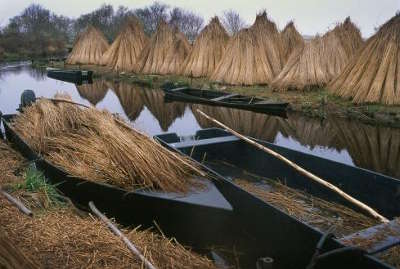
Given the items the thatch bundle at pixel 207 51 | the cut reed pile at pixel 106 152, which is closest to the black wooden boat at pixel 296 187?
the cut reed pile at pixel 106 152

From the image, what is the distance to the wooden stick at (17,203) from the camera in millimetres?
4441

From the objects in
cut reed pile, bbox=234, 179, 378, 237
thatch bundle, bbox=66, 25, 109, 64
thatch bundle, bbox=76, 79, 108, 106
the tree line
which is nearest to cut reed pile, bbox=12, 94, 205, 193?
cut reed pile, bbox=234, 179, 378, 237

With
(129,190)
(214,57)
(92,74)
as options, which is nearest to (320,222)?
(129,190)

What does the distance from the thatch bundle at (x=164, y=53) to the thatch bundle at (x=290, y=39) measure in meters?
5.81

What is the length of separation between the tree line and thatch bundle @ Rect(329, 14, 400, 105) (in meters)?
34.5

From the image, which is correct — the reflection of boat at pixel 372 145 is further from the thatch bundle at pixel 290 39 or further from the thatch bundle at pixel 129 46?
the thatch bundle at pixel 129 46

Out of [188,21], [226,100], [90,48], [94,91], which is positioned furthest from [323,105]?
[188,21]

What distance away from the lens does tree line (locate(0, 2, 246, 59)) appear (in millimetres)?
44125

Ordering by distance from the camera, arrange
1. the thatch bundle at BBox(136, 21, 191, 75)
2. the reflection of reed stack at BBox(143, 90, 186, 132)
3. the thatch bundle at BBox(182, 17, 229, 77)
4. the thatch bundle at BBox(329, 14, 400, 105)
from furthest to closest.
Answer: the thatch bundle at BBox(136, 21, 191, 75), the thatch bundle at BBox(182, 17, 229, 77), the reflection of reed stack at BBox(143, 90, 186, 132), the thatch bundle at BBox(329, 14, 400, 105)

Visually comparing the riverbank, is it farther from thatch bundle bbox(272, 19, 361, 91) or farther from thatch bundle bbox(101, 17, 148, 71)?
thatch bundle bbox(101, 17, 148, 71)

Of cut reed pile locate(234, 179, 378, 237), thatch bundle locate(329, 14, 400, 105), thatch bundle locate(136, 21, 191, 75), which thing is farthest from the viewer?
thatch bundle locate(136, 21, 191, 75)

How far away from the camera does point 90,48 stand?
30.7 m

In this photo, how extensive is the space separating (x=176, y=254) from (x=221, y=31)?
1747 centimetres

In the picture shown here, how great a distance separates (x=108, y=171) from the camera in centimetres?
513
